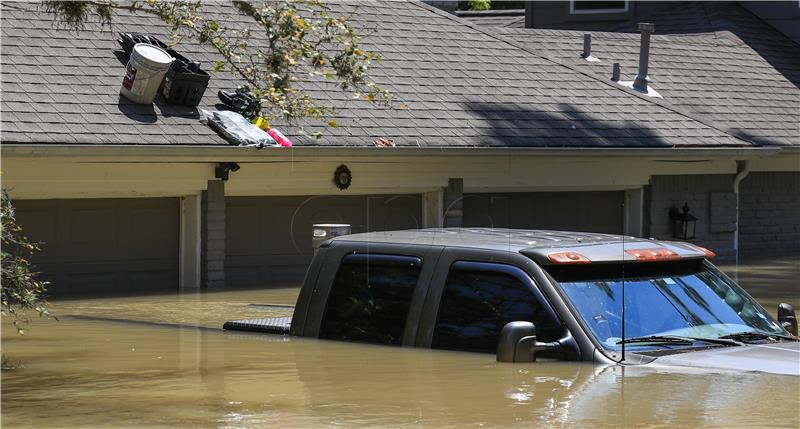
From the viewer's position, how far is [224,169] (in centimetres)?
1841

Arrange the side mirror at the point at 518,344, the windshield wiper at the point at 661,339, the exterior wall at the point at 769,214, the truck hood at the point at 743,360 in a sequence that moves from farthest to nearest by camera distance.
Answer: the exterior wall at the point at 769,214 < the windshield wiper at the point at 661,339 < the side mirror at the point at 518,344 < the truck hood at the point at 743,360

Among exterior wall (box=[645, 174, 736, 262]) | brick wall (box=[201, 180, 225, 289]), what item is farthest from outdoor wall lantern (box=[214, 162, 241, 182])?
exterior wall (box=[645, 174, 736, 262])

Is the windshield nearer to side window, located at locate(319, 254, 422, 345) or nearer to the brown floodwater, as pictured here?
the brown floodwater

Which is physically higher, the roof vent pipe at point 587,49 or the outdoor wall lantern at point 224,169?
the roof vent pipe at point 587,49

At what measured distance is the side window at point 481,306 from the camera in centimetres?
695

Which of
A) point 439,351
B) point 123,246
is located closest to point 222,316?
point 123,246

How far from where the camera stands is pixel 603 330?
22.2ft

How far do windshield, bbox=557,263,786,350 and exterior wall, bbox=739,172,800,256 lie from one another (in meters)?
18.2

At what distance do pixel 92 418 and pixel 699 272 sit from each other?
326 cm

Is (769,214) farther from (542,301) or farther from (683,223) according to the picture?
(542,301)

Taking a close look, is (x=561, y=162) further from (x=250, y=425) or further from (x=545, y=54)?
(x=250, y=425)

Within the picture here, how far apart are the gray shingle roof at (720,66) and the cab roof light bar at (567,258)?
18.2 metres

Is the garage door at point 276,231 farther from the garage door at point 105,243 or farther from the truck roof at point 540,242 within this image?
the truck roof at point 540,242

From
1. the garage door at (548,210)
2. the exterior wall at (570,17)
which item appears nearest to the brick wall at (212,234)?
the garage door at (548,210)
